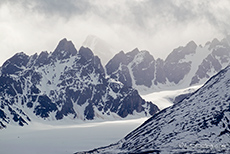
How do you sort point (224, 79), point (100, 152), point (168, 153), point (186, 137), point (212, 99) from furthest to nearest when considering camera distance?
1. point (224, 79)
2. point (212, 99)
3. point (100, 152)
4. point (186, 137)
5. point (168, 153)

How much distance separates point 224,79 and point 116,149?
60.3 meters

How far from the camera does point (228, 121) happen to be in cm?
13488

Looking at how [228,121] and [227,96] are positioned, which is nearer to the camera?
[228,121]

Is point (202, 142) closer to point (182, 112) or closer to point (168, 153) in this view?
point (168, 153)

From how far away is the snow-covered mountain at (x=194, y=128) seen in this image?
12350 cm

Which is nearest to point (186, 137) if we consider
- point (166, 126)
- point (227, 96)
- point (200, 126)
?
point (200, 126)

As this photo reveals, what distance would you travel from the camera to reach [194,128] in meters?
140

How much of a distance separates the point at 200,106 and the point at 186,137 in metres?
31.8

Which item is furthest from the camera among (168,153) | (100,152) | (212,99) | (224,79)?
(224,79)

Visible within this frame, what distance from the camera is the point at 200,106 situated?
534 ft

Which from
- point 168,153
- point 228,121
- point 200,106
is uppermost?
point 200,106

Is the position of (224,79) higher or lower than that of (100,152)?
higher

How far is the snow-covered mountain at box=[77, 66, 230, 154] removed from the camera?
4862 inches

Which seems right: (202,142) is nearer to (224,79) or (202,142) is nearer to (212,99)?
(212,99)
